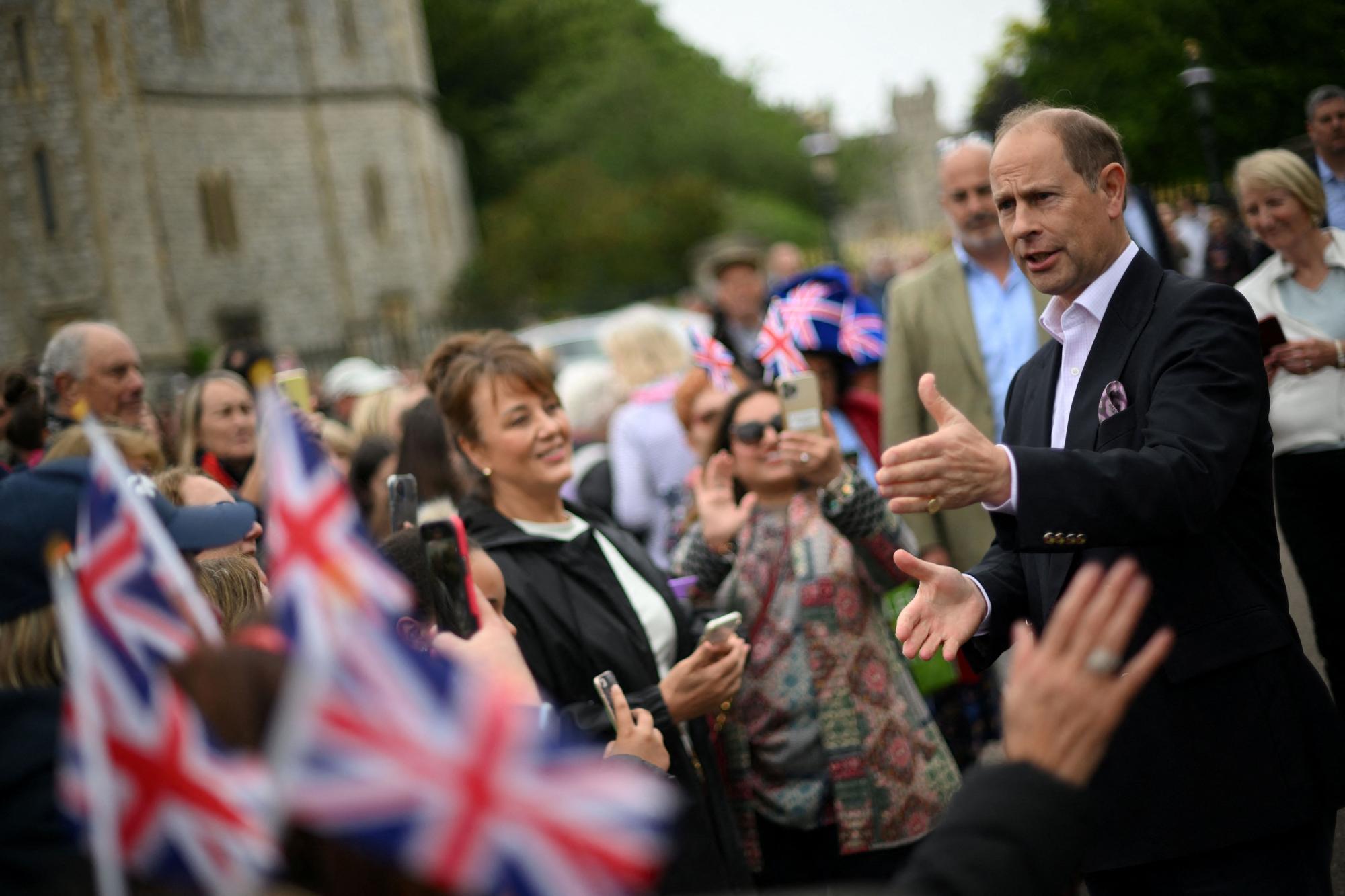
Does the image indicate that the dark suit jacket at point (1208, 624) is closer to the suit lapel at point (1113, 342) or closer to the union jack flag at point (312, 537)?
the suit lapel at point (1113, 342)

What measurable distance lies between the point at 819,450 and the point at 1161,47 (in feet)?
16.3

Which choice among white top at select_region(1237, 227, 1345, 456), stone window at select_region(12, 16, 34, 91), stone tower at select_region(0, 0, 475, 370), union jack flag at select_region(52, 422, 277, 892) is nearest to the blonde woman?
white top at select_region(1237, 227, 1345, 456)

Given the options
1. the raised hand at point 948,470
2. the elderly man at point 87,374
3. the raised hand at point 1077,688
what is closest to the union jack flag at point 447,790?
the raised hand at point 1077,688

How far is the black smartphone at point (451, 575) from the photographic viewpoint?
277 cm

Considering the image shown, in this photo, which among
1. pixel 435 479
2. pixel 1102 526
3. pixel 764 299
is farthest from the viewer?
pixel 764 299

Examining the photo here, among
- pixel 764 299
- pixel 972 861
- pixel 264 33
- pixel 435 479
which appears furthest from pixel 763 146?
pixel 972 861

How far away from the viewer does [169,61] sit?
3856 centimetres

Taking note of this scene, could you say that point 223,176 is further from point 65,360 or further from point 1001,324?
point 1001,324

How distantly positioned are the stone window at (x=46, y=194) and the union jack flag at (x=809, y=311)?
35.6 m

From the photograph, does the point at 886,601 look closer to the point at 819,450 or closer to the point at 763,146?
the point at 819,450

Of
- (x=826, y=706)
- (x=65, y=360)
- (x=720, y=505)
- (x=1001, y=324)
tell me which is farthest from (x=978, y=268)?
(x=65, y=360)

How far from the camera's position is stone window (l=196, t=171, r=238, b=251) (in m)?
40.1

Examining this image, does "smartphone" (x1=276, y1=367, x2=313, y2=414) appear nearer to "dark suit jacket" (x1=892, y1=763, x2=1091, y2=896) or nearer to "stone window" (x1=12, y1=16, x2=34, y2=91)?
"dark suit jacket" (x1=892, y1=763, x2=1091, y2=896)

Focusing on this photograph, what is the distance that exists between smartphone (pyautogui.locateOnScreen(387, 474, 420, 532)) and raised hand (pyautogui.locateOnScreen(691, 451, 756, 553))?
121cm
